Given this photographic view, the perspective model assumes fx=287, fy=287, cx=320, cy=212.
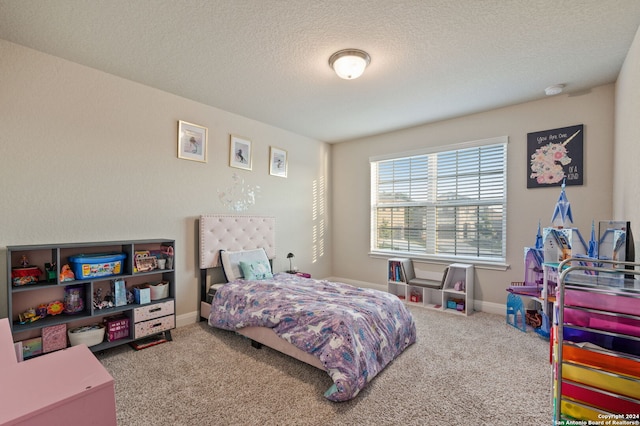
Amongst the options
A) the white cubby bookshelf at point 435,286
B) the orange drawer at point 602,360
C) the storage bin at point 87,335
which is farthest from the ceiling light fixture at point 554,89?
the storage bin at point 87,335

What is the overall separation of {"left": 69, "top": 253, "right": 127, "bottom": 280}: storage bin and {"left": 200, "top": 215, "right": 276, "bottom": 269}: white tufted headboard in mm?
934

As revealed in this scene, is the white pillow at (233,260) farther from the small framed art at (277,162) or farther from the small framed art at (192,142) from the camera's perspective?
the small framed art at (277,162)

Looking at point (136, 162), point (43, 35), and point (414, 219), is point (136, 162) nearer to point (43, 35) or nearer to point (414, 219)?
Result: point (43, 35)

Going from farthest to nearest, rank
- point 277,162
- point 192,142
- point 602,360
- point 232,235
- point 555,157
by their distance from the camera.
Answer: point 277,162 < point 232,235 < point 192,142 < point 555,157 < point 602,360

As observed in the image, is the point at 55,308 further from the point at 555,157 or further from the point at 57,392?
the point at 555,157

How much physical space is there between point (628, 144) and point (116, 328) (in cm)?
489

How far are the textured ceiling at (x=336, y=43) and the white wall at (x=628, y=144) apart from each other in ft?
0.62

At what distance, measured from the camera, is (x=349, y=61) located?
2.53 metres

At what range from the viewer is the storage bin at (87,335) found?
99.0 inches

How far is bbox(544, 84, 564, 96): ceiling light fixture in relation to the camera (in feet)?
10.3

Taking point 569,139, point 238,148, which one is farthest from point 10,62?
point 569,139

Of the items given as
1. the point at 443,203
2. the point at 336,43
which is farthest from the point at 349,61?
the point at 443,203

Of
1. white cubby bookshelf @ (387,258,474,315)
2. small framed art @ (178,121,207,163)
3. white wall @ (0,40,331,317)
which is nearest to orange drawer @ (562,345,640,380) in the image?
white cubby bookshelf @ (387,258,474,315)

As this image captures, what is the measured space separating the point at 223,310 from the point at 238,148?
7.21 feet
